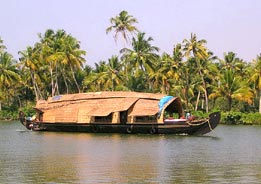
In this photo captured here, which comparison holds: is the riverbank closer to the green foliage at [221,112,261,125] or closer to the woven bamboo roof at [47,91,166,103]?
the green foliage at [221,112,261,125]

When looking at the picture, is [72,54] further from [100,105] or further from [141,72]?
[100,105]

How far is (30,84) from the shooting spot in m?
56.1

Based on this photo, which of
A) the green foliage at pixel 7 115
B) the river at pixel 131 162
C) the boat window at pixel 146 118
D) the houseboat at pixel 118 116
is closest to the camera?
the river at pixel 131 162

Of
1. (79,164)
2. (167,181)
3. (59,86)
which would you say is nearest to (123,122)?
(79,164)

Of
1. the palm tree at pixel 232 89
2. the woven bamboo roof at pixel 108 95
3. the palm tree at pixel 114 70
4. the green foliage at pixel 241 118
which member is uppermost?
the palm tree at pixel 114 70

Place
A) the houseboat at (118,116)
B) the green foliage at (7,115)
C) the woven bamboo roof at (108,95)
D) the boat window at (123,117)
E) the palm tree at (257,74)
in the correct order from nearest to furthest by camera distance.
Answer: the houseboat at (118,116) → the boat window at (123,117) → the woven bamboo roof at (108,95) → the palm tree at (257,74) → the green foliage at (7,115)

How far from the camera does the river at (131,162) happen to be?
1297cm

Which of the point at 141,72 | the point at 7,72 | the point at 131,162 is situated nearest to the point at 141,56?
the point at 141,72

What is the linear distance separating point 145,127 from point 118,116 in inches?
70.8

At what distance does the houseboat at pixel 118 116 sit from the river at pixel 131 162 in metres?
4.49

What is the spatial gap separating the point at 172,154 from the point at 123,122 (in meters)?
11.7

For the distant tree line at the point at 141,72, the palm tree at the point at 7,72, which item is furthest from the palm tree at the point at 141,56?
the palm tree at the point at 7,72

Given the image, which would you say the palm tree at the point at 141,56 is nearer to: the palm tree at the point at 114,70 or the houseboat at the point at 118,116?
the palm tree at the point at 114,70

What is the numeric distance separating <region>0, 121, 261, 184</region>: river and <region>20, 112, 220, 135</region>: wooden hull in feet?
13.5
